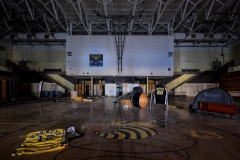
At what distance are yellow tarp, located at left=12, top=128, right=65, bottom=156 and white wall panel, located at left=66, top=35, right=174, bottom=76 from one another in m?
20.6

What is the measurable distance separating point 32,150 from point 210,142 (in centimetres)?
432

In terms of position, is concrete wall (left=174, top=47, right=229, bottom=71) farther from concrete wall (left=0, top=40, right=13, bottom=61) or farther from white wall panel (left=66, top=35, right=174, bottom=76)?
concrete wall (left=0, top=40, right=13, bottom=61)

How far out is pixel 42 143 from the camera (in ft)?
12.3

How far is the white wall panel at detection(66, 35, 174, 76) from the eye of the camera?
24297mm

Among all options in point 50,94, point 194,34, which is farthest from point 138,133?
point 194,34

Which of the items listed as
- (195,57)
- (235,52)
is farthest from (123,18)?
(235,52)

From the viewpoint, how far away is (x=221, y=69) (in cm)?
2761

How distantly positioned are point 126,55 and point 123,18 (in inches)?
216

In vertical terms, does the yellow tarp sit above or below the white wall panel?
Result: below

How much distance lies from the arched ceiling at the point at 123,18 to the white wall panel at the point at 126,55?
4.88 ft

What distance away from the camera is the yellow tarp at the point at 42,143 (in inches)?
137

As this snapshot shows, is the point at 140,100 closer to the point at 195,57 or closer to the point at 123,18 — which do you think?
the point at 123,18

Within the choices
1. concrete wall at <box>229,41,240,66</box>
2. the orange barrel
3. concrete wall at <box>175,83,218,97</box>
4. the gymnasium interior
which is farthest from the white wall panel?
the orange barrel

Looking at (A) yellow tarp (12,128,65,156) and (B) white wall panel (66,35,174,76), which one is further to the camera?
(B) white wall panel (66,35,174,76)
